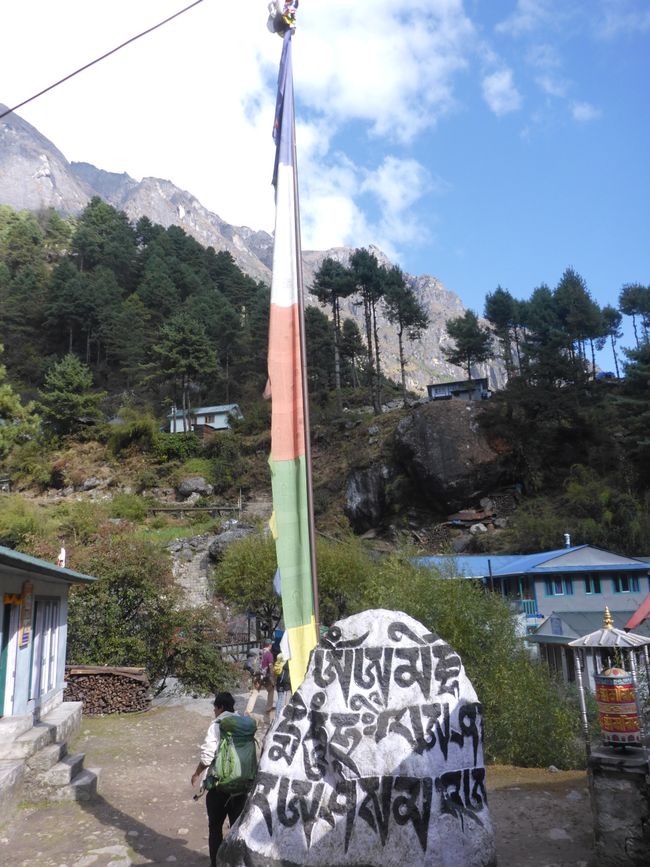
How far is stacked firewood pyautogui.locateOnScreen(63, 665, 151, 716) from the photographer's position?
13688mm

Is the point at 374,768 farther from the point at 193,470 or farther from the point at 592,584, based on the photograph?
the point at 193,470

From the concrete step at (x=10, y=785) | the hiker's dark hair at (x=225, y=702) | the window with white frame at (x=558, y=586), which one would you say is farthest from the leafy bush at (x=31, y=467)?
the hiker's dark hair at (x=225, y=702)

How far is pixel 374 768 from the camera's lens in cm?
453

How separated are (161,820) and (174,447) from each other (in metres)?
39.3

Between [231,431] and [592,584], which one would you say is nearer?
[592,584]

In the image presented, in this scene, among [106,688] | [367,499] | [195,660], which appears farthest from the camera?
[367,499]

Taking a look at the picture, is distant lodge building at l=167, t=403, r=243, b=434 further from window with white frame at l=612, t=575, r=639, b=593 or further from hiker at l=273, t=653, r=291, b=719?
hiker at l=273, t=653, r=291, b=719

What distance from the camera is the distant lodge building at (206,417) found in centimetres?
4947

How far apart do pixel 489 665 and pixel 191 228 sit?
20269 cm

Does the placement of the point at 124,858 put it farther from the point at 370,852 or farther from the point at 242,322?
the point at 242,322

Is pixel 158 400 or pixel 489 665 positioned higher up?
pixel 158 400

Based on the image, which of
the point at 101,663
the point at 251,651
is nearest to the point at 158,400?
the point at 251,651

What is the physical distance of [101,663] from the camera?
603 inches

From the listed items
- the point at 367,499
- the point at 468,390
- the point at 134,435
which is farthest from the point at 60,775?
the point at 468,390
